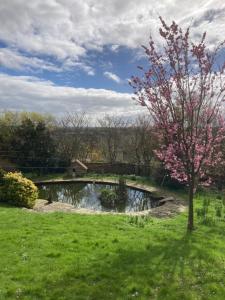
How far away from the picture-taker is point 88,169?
28.7 meters

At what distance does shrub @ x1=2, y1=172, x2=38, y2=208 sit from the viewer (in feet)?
47.6

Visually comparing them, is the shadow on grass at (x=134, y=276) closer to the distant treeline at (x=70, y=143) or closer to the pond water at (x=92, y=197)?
the pond water at (x=92, y=197)

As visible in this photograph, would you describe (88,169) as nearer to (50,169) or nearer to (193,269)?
(50,169)

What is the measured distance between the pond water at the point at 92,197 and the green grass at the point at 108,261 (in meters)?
6.41

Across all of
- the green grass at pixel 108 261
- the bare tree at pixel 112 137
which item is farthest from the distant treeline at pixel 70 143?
the green grass at pixel 108 261

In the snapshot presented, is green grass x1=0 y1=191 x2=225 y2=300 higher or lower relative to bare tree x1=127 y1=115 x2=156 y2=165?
lower

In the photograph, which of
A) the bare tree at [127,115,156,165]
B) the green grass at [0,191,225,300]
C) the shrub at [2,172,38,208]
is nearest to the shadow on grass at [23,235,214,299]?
the green grass at [0,191,225,300]

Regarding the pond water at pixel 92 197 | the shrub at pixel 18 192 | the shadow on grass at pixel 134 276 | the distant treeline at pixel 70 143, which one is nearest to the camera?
the shadow on grass at pixel 134 276

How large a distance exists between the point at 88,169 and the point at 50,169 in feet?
10.7

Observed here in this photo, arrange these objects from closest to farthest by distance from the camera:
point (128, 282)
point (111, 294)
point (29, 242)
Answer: point (111, 294)
point (128, 282)
point (29, 242)

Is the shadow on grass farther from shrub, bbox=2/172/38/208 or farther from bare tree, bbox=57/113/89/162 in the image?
bare tree, bbox=57/113/89/162

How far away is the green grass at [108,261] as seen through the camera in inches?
221

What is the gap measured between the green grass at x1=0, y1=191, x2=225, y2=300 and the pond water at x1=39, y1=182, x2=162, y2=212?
641 centimetres

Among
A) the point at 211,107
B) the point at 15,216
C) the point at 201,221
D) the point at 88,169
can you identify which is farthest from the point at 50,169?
the point at 211,107
